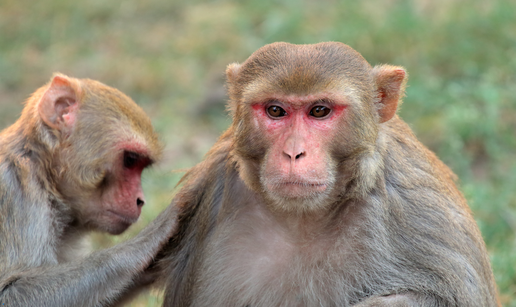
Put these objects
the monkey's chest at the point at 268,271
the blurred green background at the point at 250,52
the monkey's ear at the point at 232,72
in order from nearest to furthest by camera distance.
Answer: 1. the monkey's chest at the point at 268,271
2. the monkey's ear at the point at 232,72
3. the blurred green background at the point at 250,52

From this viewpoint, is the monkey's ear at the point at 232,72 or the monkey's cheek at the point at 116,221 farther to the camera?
the monkey's cheek at the point at 116,221

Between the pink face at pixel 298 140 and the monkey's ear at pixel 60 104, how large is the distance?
166 centimetres

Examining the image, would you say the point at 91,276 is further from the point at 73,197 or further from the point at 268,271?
the point at 268,271

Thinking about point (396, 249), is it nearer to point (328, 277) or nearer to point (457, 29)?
point (328, 277)

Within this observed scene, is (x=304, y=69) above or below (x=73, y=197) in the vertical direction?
above

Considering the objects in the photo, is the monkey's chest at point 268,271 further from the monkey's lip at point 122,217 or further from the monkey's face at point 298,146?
the monkey's lip at point 122,217

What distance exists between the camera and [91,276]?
4.27 m

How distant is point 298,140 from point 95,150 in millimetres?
1833

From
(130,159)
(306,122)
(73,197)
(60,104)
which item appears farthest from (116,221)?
(306,122)

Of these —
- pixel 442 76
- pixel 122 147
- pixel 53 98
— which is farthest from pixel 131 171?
pixel 442 76

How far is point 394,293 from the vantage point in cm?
368

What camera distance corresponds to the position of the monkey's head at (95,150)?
15.4 ft

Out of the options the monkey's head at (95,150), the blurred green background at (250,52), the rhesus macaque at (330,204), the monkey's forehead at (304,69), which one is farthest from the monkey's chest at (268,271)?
the blurred green background at (250,52)

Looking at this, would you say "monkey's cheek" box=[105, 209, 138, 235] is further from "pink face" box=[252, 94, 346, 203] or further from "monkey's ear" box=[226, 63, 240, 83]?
"pink face" box=[252, 94, 346, 203]
